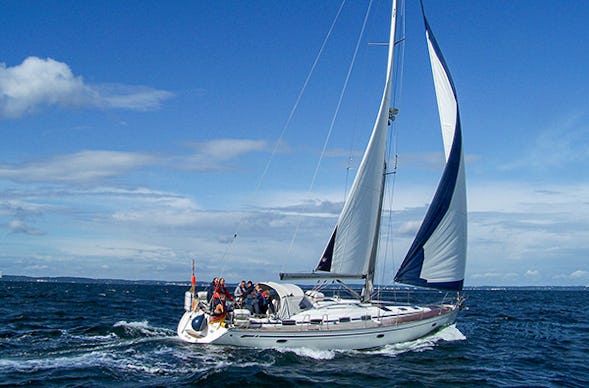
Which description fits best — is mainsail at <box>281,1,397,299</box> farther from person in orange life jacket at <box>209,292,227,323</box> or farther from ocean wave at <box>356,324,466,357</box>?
person in orange life jacket at <box>209,292,227,323</box>

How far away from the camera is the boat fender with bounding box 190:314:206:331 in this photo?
20.0m

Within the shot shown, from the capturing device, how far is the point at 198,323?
20.0 meters

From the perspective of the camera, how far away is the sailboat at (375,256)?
21312 millimetres

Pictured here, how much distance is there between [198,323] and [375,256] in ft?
26.9

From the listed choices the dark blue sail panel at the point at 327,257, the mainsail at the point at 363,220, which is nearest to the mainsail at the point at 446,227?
the mainsail at the point at 363,220

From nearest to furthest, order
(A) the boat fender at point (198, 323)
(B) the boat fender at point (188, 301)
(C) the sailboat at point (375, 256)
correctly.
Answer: (A) the boat fender at point (198, 323)
(C) the sailboat at point (375, 256)
(B) the boat fender at point (188, 301)

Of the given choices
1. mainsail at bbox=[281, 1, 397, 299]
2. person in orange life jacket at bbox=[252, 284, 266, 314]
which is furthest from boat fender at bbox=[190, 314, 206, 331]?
mainsail at bbox=[281, 1, 397, 299]

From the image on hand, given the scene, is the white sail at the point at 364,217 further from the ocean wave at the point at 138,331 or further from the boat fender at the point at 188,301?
the ocean wave at the point at 138,331

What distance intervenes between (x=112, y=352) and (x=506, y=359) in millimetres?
14455

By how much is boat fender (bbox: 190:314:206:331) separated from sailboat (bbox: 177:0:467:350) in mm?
548

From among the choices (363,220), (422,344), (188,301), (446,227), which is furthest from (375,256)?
(188,301)

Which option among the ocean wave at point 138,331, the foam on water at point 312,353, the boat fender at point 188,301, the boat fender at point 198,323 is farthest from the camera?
the ocean wave at point 138,331

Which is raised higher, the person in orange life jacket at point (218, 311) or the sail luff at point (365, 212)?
the sail luff at point (365, 212)

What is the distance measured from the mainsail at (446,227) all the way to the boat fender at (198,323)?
27.7 ft
